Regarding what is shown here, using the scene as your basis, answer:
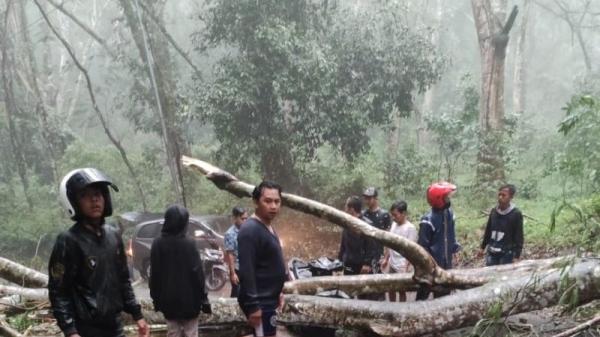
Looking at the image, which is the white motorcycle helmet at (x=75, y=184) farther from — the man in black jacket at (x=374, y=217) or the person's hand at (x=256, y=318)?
the man in black jacket at (x=374, y=217)

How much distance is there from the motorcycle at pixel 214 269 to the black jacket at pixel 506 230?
17.0 ft

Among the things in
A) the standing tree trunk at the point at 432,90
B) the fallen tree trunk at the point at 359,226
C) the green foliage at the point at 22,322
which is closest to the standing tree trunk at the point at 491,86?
the fallen tree trunk at the point at 359,226

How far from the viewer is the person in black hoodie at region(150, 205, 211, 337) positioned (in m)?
4.31

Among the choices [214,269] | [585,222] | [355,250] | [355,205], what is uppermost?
[585,222]

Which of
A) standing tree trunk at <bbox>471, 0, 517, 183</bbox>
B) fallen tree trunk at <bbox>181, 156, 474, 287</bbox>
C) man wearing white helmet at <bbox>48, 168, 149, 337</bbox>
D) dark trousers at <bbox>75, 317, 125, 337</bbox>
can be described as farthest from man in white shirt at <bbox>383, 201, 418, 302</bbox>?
standing tree trunk at <bbox>471, 0, 517, 183</bbox>

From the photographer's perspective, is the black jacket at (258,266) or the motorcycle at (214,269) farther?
the motorcycle at (214,269)

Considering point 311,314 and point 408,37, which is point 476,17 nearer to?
point 408,37

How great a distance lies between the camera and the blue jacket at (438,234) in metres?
6.01

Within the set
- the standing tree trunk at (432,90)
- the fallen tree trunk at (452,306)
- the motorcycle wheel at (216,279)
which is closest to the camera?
the fallen tree trunk at (452,306)

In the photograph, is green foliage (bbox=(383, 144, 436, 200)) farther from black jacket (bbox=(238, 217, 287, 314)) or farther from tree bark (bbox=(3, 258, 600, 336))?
black jacket (bbox=(238, 217, 287, 314))

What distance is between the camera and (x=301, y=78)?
13.0m

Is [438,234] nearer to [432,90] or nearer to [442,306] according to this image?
[442,306]

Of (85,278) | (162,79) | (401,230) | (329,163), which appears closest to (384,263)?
(401,230)

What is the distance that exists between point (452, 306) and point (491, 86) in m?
10.3
